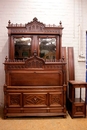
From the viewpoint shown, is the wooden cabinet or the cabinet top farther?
the cabinet top

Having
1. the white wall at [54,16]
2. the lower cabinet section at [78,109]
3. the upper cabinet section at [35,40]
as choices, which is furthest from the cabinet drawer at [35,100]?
the white wall at [54,16]

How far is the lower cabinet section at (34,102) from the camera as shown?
9.20ft

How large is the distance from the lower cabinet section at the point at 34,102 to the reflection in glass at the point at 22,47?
0.81 metres

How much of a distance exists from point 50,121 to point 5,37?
2340 millimetres

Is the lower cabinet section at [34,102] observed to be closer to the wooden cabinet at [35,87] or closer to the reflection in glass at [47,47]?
the wooden cabinet at [35,87]

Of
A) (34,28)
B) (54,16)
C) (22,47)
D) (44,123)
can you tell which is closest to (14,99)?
→ (44,123)

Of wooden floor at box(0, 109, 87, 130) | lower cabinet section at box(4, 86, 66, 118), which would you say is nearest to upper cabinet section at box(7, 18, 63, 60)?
lower cabinet section at box(4, 86, 66, 118)

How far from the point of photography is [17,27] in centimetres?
298

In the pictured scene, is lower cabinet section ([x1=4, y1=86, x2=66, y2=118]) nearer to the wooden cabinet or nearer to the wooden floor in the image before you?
the wooden cabinet

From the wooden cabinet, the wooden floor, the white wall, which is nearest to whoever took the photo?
the wooden floor

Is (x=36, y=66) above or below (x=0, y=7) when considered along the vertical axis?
below

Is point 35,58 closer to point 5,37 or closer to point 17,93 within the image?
point 17,93

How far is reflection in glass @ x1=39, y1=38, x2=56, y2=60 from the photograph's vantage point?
311 centimetres

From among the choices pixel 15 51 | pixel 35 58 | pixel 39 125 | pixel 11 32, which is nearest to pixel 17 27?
pixel 11 32
